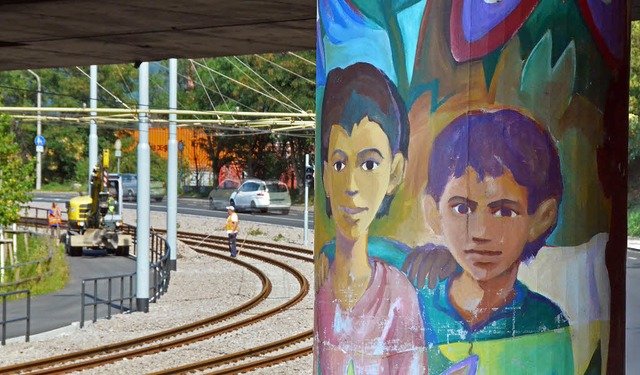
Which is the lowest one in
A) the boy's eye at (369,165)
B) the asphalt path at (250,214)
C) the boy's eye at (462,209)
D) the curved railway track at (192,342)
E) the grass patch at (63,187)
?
the curved railway track at (192,342)

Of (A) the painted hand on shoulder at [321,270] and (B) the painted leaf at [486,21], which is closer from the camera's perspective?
(B) the painted leaf at [486,21]

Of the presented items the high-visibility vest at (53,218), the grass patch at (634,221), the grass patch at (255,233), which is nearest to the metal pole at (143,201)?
the high-visibility vest at (53,218)

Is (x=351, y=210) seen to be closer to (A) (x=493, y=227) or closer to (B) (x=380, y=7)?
(A) (x=493, y=227)

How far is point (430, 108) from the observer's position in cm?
662

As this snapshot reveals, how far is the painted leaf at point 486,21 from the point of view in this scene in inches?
255

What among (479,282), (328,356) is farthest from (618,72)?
(328,356)

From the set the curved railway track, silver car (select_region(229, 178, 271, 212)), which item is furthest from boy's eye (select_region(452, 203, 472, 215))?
silver car (select_region(229, 178, 271, 212))

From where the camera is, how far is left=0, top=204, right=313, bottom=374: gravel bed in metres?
18.9

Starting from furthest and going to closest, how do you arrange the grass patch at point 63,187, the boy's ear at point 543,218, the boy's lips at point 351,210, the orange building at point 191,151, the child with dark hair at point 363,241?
the grass patch at point 63,187 < the orange building at point 191,151 < the boy's lips at point 351,210 < the child with dark hair at point 363,241 < the boy's ear at point 543,218

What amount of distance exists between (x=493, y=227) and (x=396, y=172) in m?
0.63

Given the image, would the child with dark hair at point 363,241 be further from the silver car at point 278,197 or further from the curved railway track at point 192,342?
the silver car at point 278,197

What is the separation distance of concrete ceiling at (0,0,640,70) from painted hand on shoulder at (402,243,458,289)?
5.83 m

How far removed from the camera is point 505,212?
21.6 feet

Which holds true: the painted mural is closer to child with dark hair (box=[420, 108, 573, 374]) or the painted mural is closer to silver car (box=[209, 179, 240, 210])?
child with dark hair (box=[420, 108, 573, 374])
